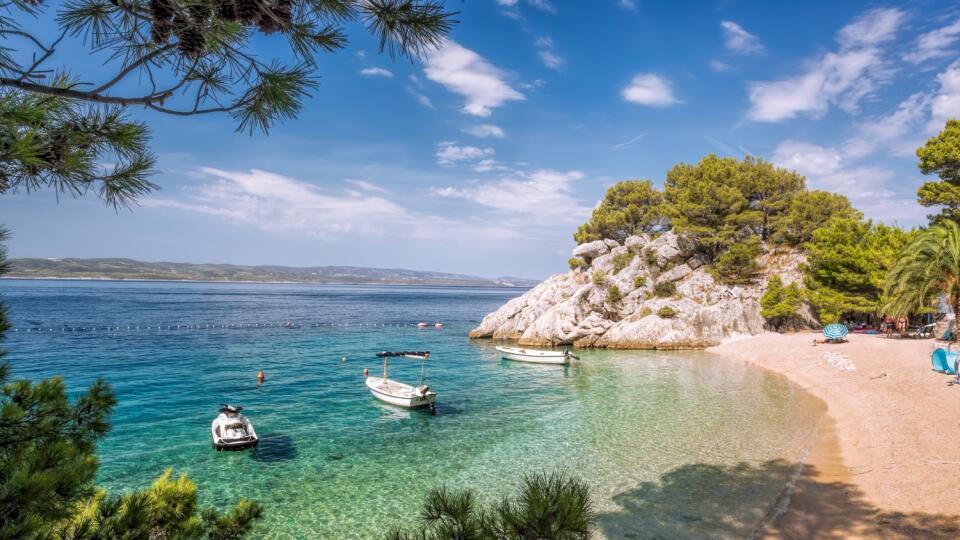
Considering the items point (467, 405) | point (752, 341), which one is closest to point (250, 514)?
point (467, 405)

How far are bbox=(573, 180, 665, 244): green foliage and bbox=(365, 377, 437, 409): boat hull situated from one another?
4887 centimetres

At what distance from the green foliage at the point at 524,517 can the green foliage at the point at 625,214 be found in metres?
64.5

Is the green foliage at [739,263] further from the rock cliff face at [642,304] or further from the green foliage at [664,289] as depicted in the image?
the green foliage at [664,289]

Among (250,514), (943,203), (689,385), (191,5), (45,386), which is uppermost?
(943,203)

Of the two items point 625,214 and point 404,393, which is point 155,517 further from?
point 625,214

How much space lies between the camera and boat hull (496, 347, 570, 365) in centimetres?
3544

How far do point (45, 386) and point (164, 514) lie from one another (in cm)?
189

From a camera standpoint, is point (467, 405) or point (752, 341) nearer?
point (467, 405)

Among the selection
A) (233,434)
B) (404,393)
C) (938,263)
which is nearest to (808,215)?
(938,263)

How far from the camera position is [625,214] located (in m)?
65.5

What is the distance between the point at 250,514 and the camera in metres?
5.64

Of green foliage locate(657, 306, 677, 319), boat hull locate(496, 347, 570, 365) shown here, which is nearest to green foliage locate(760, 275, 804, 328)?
green foliage locate(657, 306, 677, 319)

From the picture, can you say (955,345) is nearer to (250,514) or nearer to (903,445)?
(903,445)

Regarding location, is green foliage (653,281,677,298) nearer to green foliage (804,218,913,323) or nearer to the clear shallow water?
the clear shallow water
